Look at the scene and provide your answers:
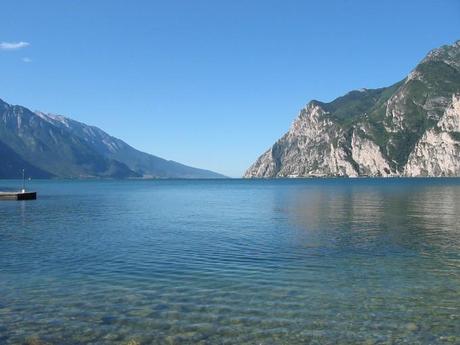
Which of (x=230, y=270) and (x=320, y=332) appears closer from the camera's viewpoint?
(x=320, y=332)

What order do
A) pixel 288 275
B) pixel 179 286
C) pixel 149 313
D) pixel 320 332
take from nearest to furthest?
pixel 320 332
pixel 149 313
pixel 179 286
pixel 288 275

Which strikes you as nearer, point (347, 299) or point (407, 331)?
point (407, 331)

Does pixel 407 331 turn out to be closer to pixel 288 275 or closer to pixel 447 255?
pixel 288 275

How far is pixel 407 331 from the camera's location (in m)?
20.2

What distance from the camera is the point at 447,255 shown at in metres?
38.2

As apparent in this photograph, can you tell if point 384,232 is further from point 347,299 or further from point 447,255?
point 347,299

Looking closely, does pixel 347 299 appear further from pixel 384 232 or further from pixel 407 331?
pixel 384 232

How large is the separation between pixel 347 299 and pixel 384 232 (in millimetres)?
31242

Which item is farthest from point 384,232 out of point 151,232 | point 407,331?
point 407,331

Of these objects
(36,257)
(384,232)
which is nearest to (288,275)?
(36,257)

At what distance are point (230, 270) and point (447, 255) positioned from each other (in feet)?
59.3

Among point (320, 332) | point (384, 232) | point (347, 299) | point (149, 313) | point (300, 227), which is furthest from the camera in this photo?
point (300, 227)

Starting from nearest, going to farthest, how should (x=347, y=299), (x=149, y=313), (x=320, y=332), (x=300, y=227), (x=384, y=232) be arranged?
(x=320, y=332), (x=149, y=313), (x=347, y=299), (x=384, y=232), (x=300, y=227)

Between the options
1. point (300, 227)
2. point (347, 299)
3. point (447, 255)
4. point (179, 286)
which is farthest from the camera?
point (300, 227)
